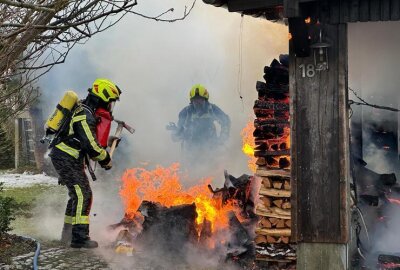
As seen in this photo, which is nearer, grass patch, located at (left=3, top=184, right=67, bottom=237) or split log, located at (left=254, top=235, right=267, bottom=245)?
split log, located at (left=254, top=235, right=267, bottom=245)

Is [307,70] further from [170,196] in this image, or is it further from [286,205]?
[170,196]

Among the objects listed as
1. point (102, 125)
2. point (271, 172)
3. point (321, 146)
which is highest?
point (102, 125)

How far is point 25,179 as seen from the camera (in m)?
19.4

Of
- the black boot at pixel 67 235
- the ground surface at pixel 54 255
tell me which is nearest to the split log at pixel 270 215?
the ground surface at pixel 54 255

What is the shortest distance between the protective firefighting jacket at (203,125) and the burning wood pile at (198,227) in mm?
4453

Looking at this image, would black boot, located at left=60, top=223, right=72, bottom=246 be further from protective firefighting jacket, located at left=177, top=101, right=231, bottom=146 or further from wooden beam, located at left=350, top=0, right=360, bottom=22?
wooden beam, located at left=350, top=0, right=360, bottom=22

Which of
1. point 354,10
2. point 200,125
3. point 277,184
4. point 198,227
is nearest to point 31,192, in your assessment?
point 200,125

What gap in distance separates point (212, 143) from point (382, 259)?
709 centimetres

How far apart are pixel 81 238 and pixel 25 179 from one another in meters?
11.8

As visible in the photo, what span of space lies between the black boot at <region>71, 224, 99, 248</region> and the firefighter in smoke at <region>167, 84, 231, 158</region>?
17.9 feet

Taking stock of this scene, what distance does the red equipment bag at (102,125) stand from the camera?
8.73 metres

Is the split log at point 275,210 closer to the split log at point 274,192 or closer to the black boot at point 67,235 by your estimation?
the split log at point 274,192

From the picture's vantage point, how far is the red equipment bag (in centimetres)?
873

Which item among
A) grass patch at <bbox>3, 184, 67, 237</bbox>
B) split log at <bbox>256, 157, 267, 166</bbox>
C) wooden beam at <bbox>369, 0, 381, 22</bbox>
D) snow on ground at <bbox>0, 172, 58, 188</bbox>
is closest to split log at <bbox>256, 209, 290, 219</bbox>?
split log at <bbox>256, 157, 267, 166</bbox>
